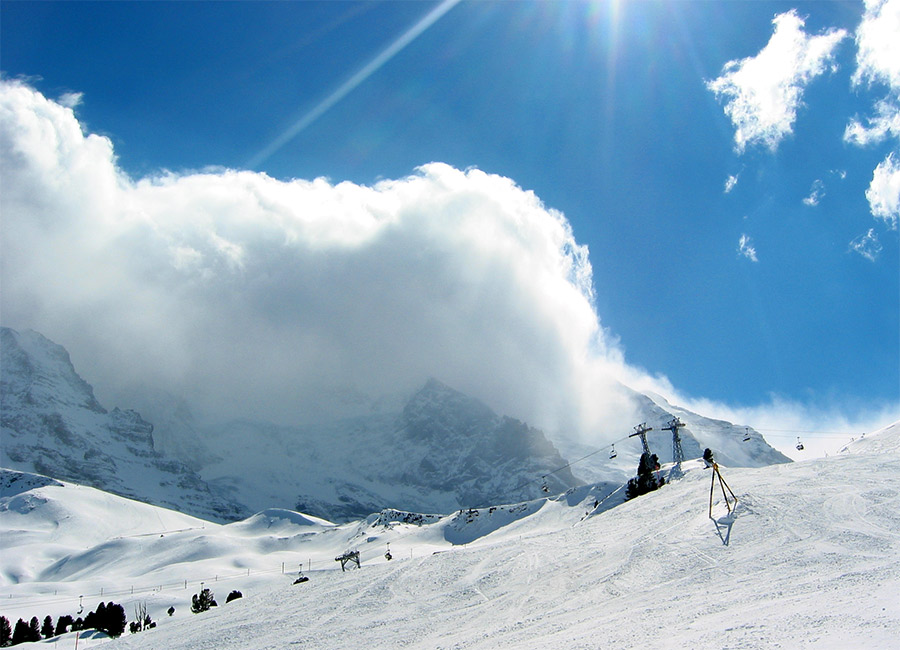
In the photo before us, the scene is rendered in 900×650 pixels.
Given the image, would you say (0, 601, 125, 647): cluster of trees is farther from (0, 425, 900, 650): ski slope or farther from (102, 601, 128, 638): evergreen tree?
(0, 425, 900, 650): ski slope

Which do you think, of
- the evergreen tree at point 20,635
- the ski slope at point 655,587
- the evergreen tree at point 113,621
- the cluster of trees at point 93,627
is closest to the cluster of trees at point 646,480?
the ski slope at point 655,587

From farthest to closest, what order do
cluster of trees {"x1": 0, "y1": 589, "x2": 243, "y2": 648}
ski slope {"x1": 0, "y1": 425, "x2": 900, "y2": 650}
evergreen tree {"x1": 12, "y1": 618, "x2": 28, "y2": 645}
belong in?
evergreen tree {"x1": 12, "y1": 618, "x2": 28, "y2": 645}
cluster of trees {"x1": 0, "y1": 589, "x2": 243, "y2": 648}
ski slope {"x1": 0, "y1": 425, "x2": 900, "y2": 650}

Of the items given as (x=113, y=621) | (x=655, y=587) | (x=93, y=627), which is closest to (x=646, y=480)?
(x=655, y=587)

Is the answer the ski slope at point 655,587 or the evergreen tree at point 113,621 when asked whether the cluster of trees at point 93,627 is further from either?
the ski slope at point 655,587

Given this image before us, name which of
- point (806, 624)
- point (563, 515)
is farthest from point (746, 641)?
point (563, 515)

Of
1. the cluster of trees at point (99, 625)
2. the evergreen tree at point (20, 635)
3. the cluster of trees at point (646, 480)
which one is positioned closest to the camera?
the cluster of trees at point (99, 625)

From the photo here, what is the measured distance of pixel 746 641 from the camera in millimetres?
17734

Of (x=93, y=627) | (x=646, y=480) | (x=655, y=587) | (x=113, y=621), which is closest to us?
(x=655, y=587)

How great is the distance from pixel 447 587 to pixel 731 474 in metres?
24.2

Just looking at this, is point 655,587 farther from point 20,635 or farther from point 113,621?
point 20,635

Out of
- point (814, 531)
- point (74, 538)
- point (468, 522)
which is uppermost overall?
point (74, 538)

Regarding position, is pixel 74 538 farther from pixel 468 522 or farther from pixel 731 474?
pixel 731 474

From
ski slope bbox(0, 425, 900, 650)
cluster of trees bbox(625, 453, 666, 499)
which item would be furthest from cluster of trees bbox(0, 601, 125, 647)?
cluster of trees bbox(625, 453, 666, 499)

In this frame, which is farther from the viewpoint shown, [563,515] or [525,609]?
[563,515]
